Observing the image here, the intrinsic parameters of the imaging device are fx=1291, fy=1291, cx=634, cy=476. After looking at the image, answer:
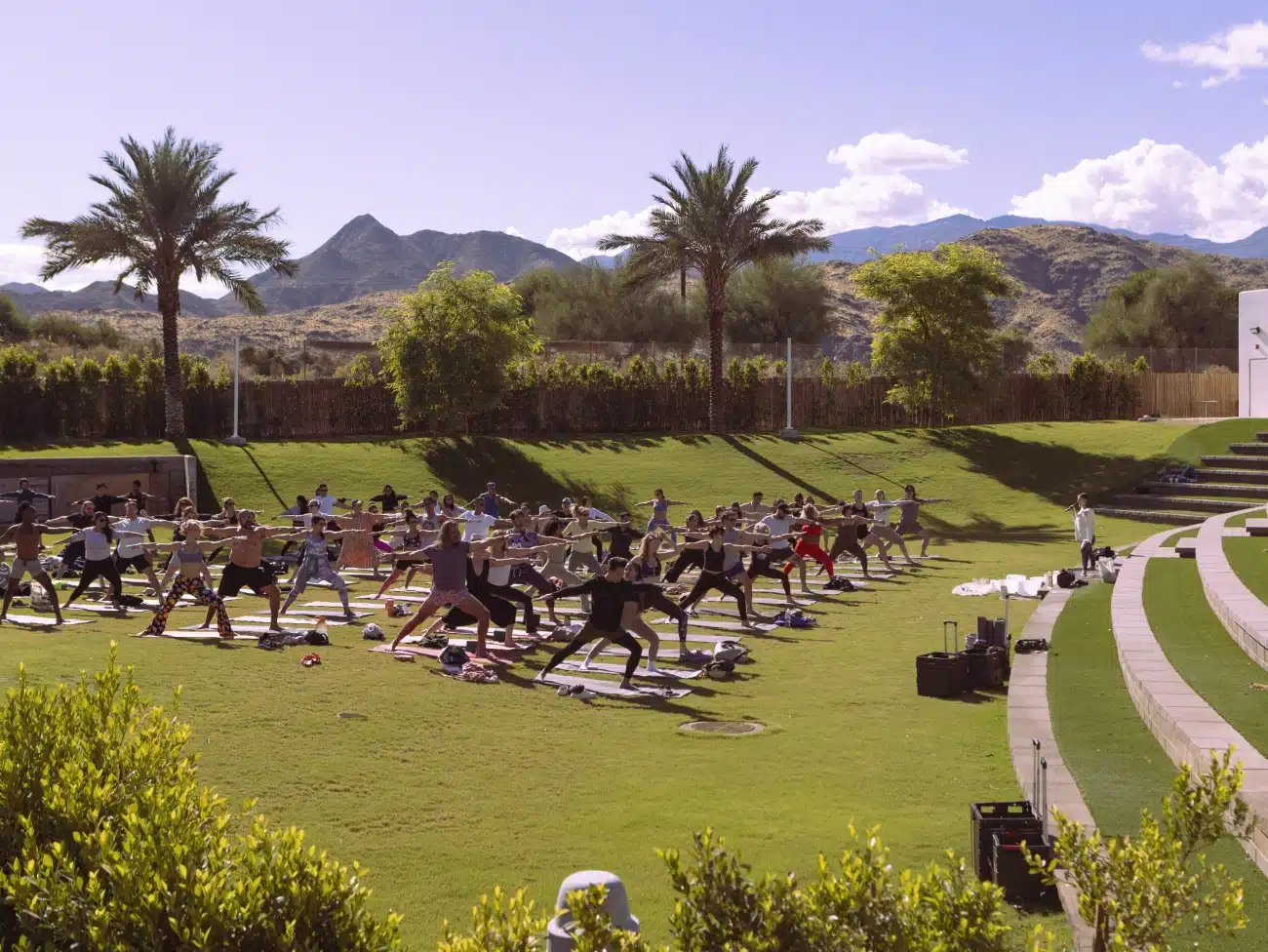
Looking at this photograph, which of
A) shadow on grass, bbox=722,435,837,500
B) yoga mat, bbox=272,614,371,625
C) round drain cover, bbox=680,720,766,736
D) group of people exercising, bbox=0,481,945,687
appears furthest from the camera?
shadow on grass, bbox=722,435,837,500

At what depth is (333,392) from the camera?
148ft

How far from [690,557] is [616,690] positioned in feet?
18.6

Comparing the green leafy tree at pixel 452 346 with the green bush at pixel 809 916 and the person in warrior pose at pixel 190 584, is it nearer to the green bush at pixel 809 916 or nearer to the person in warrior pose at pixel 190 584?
the person in warrior pose at pixel 190 584

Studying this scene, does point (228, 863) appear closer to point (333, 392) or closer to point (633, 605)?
point (633, 605)

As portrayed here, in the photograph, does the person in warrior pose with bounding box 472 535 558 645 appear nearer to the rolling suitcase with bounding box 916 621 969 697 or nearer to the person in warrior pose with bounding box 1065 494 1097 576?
the rolling suitcase with bounding box 916 621 969 697

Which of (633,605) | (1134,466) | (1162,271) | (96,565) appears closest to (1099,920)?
(633,605)

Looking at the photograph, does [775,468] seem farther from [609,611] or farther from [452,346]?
[609,611]

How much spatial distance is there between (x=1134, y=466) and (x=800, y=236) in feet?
44.3

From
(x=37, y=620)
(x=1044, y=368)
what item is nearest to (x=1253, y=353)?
(x=1044, y=368)

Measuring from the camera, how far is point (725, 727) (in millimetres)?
12586

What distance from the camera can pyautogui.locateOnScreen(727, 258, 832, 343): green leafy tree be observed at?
3401 inches

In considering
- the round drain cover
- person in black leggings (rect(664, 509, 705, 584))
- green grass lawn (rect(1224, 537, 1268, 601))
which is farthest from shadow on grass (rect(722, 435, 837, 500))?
the round drain cover

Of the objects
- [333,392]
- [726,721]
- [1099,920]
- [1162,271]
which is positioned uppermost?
[1162,271]

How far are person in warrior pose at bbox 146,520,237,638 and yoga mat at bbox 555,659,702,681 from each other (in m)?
4.91
